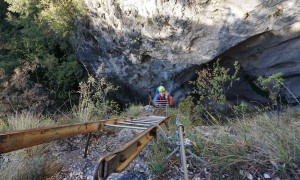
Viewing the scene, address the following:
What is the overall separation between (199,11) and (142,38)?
213cm

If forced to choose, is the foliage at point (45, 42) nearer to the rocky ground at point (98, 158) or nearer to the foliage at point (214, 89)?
the foliage at point (214, 89)

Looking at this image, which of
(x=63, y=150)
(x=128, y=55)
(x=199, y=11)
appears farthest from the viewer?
(x=128, y=55)

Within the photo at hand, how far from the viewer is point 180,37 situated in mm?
7824

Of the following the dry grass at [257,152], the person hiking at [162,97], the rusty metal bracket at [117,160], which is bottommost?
the dry grass at [257,152]

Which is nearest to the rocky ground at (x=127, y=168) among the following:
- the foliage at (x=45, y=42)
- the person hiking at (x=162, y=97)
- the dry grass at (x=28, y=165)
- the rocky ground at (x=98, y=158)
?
the rocky ground at (x=98, y=158)

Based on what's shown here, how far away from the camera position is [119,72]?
1002 cm

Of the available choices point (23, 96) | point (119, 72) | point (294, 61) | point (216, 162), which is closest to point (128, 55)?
point (119, 72)

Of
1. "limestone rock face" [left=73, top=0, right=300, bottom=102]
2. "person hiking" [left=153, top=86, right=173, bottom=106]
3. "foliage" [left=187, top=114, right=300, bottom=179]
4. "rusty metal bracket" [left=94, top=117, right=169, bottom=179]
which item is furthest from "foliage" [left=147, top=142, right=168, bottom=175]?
"limestone rock face" [left=73, top=0, right=300, bottom=102]

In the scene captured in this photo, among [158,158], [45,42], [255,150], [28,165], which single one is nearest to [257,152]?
[255,150]

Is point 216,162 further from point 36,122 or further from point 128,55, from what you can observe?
point 128,55

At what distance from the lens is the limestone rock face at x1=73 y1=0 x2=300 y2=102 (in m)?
6.68

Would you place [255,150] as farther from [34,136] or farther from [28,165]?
[28,165]

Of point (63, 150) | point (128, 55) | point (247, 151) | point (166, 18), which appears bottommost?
point (63, 150)

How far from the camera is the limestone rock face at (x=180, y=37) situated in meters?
6.68
